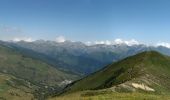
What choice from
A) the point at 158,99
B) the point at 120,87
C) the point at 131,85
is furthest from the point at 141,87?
the point at 158,99

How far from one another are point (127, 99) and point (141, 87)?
87.3m

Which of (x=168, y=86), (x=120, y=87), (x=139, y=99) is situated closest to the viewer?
(x=139, y=99)

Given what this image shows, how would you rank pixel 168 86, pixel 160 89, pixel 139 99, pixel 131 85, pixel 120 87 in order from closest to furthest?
pixel 139 99 → pixel 120 87 → pixel 131 85 → pixel 160 89 → pixel 168 86

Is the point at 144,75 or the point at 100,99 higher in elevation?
the point at 144,75

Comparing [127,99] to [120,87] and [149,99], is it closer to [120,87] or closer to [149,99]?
[149,99]

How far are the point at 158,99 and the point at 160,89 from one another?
314ft

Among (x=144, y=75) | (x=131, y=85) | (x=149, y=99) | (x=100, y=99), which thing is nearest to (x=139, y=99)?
(x=149, y=99)

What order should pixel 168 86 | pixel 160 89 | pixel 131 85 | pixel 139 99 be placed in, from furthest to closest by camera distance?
pixel 168 86 < pixel 160 89 < pixel 131 85 < pixel 139 99

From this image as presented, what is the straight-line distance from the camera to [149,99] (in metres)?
90.5

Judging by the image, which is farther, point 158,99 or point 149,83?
point 149,83

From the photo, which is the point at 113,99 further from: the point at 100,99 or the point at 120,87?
the point at 120,87

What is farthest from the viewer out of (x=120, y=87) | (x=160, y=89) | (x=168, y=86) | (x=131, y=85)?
(x=168, y=86)

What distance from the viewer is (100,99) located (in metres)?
93.4

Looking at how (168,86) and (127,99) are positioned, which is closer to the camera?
(127,99)
